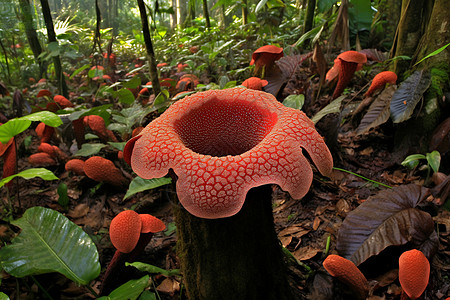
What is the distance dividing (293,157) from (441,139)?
7.09 ft

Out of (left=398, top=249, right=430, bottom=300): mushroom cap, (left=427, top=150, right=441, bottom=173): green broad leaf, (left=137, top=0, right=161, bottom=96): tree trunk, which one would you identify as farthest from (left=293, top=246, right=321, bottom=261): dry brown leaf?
(left=137, top=0, right=161, bottom=96): tree trunk

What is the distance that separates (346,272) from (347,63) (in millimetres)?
2247

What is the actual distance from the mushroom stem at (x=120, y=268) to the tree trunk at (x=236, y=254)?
359 mm

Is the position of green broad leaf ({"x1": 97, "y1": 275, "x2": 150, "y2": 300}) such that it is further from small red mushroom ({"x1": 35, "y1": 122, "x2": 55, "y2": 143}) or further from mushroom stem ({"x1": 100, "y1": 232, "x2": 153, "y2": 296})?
small red mushroom ({"x1": 35, "y1": 122, "x2": 55, "y2": 143})

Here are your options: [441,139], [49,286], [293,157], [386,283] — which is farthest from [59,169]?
[441,139]

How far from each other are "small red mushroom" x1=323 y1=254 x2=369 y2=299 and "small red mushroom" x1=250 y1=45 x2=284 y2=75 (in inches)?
95.3

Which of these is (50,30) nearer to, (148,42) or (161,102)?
(148,42)

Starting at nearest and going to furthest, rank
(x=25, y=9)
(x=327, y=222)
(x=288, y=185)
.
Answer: (x=288, y=185), (x=327, y=222), (x=25, y=9)

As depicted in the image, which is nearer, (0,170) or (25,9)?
(0,170)

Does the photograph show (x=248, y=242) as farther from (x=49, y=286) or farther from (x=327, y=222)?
(x=49, y=286)

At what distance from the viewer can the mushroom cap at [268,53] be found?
3281 mm

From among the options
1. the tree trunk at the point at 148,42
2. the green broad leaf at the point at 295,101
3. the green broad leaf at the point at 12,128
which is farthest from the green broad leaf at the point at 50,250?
the green broad leaf at the point at 295,101

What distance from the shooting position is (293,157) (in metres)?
1.14

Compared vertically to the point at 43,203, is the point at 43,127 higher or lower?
higher
